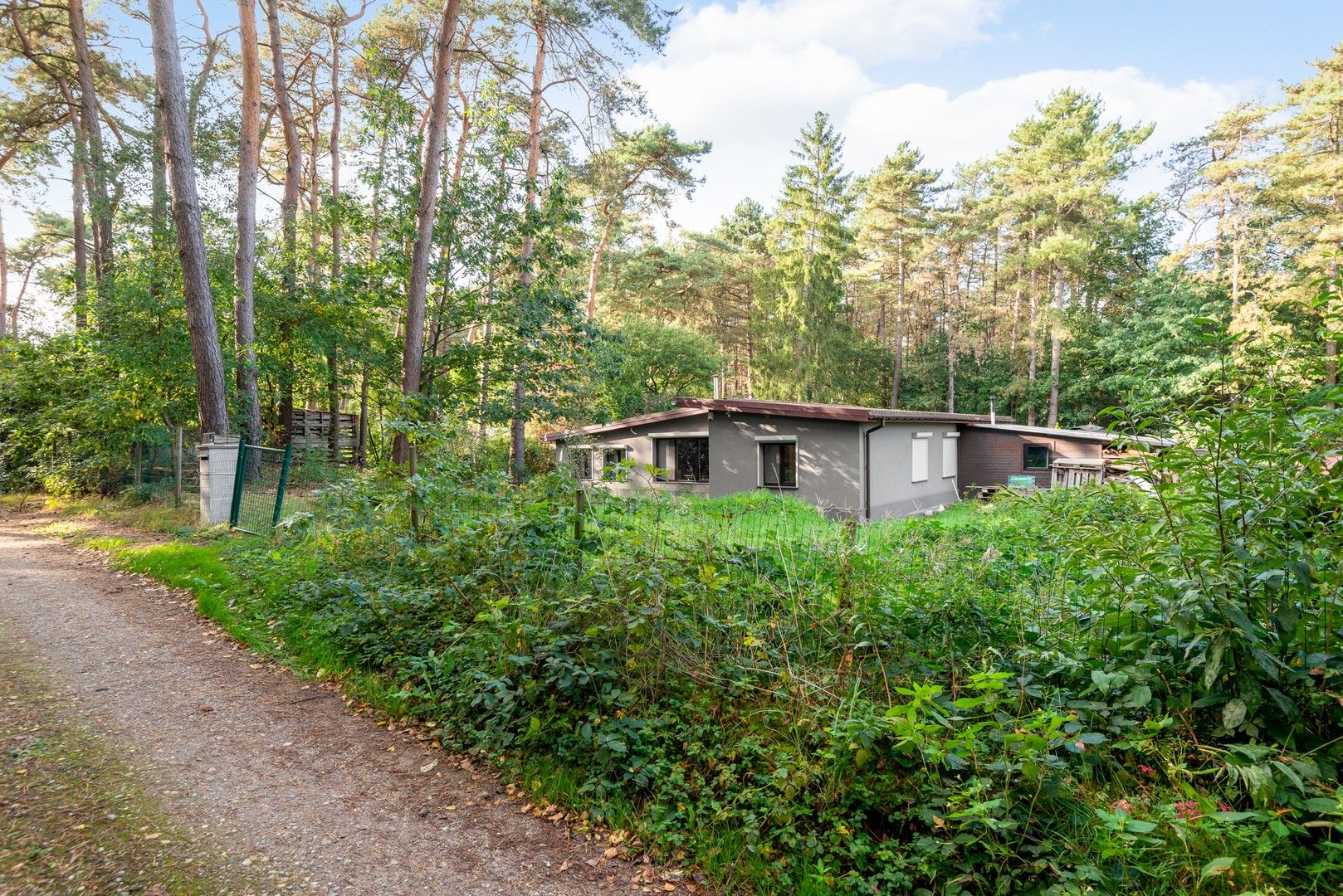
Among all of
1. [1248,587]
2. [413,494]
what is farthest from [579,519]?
[1248,587]

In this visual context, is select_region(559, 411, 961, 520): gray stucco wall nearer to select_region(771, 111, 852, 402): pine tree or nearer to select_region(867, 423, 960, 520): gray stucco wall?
select_region(867, 423, 960, 520): gray stucco wall

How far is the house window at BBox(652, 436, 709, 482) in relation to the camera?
→ 1582cm

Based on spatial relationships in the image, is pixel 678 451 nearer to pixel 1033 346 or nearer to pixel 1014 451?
pixel 1014 451

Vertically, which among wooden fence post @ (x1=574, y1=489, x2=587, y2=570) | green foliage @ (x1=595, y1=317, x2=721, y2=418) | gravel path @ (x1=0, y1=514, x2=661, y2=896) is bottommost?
gravel path @ (x1=0, y1=514, x2=661, y2=896)

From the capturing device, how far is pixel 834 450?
13742 millimetres

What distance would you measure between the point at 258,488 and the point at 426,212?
5.01 m

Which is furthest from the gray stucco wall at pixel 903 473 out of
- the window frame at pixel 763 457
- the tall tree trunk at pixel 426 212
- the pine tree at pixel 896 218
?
the pine tree at pixel 896 218

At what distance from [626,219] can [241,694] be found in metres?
21.8

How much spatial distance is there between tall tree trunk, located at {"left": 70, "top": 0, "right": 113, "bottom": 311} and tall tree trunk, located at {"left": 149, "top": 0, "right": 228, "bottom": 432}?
4042mm

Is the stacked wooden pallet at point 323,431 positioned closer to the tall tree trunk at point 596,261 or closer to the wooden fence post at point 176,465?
the wooden fence post at point 176,465

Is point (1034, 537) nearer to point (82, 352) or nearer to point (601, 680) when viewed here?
point (601, 680)

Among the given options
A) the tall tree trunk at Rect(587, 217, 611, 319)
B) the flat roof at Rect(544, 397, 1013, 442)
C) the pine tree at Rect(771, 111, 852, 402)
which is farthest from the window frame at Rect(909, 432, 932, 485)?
the tall tree trunk at Rect(587, 217, 611, 319)

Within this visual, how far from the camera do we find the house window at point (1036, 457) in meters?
17.9

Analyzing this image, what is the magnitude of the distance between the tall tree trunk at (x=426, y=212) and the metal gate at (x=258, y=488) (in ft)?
6.10
